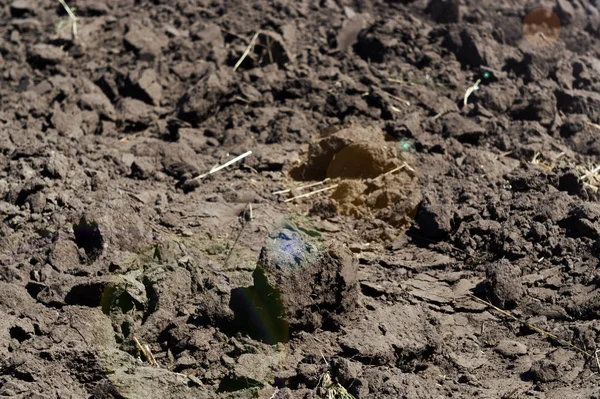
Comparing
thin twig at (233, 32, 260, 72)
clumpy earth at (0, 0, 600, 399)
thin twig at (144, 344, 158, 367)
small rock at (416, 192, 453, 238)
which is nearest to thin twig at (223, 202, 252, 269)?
clumpy earth at (0, 0, 600, 399)

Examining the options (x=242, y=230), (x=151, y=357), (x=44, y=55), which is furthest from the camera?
(x=44, y=55)

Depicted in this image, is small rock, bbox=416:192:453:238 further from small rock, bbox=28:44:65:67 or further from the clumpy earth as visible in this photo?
small rock, bbox=28:44:65:67

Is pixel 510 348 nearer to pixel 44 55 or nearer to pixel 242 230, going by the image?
pixel 242 230

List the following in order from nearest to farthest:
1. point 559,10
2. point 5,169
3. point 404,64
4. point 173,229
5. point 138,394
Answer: point 138,394, point 173,229, point 5,169, point 404,64, point 559,10

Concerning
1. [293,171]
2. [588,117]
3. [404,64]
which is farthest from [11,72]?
[588,117]

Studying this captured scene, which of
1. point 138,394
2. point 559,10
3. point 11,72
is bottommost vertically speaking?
point 11,72

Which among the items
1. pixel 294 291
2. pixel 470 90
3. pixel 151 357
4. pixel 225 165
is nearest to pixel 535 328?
pixel 294 291

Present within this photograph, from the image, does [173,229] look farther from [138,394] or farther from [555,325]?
[555,325]
